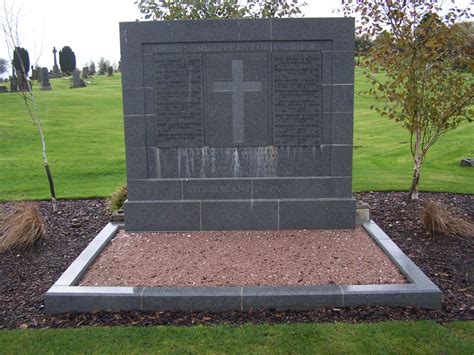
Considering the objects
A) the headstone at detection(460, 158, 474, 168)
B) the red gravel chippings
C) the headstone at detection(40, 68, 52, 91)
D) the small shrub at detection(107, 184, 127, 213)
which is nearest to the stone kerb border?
the red gravel chippings

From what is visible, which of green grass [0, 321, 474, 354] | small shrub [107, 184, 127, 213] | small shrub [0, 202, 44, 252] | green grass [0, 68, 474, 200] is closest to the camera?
green grass [0, 321, 474, 354]

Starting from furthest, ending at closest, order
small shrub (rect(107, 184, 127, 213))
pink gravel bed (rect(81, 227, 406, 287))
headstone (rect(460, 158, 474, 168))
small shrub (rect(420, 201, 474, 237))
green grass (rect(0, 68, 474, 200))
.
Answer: headstone (rect(460, 158, 474, 168)) → green grass (rect(0, 68, 474, 200)) → small shrub (rect(107, 184, 127, 213)) → small shrub (rect(420, 201, 474, 237)) → pink gravel bed (rect(81, 227, 406, 287))

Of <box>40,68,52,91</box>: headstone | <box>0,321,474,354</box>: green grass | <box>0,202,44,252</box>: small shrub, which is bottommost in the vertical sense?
<box>0,321,474,354</box>: green grass

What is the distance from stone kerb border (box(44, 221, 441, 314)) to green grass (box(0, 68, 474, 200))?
5.28 meters

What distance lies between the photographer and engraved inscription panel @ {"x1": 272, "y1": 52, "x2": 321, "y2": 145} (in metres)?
7.34

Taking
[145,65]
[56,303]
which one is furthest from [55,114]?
[56,303]

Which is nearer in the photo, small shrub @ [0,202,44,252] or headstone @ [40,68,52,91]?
small shrub @ [0,202,44,252]

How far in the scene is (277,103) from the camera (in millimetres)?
7457

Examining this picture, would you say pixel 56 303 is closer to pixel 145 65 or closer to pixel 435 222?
pixel 145 65

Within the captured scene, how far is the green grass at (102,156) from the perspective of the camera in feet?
37.4

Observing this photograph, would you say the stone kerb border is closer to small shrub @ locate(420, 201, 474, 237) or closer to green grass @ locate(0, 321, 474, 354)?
green grass @ locate(0, 321, 474, 354)

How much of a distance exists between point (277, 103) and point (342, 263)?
258cm

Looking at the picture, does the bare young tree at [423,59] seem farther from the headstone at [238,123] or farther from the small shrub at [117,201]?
the small shrub at [117,201]

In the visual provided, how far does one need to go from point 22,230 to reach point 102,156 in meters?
7.85
